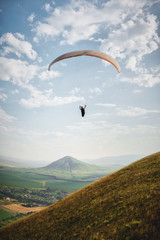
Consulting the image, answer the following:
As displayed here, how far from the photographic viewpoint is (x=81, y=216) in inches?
468

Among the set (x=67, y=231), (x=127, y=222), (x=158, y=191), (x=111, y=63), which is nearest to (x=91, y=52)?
(x=111, y=63)

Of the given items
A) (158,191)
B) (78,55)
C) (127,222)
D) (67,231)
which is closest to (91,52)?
(78,55)

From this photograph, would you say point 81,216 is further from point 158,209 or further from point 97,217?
point 158,209

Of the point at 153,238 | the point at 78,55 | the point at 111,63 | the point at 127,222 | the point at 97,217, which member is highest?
the point at 78,55

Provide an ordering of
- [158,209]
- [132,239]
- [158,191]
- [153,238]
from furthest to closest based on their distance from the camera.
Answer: [158,191] < [158,209] < [132,239] < [153,238]

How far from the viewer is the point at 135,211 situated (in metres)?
8.85

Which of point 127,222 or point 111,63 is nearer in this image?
point 127,222

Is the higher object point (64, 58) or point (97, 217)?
point (64, 58)

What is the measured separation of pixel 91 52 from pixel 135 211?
65.3 ft

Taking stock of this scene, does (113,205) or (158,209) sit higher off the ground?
(158,209)

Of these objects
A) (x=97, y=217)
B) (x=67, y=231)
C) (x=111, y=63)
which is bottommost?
(x=67, y=231)

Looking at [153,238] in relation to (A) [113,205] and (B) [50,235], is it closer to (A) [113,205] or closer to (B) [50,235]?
(A) [113,205]

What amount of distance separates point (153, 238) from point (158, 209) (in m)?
2.40

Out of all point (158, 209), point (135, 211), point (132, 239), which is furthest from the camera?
point (135, 211)
